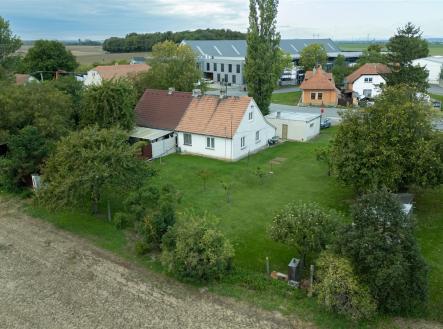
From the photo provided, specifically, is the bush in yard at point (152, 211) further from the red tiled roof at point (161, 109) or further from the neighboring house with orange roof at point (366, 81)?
the neighboring house with orange roof at point (366, 81)

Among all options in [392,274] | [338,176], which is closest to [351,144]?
[338,176]

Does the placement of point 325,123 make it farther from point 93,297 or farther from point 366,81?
point 93,297

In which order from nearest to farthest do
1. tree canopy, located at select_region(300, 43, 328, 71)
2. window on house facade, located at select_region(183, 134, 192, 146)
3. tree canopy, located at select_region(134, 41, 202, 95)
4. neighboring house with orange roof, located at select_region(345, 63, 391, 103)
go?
window on house facade, located at select_region(183, 134, 192, 146), tree canopy, located at select_region(134, 41, 202, 95), neighboring house with orange roof, located at select_region(345, 63, 391, 103), tree canopy, located at select_region(300, 43, 328, 71)

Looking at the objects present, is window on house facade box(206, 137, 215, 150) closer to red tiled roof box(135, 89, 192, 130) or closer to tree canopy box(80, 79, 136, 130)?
red tiled roof box(135, 89, 192, 130)

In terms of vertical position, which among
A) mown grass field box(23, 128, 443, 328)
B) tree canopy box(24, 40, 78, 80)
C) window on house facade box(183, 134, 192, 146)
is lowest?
mown grass field box(23, 128, 443, 328)

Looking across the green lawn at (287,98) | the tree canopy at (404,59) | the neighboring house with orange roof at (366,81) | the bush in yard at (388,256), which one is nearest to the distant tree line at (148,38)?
the green lawn at (287,98)

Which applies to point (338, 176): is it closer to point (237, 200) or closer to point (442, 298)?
point (237, 200)

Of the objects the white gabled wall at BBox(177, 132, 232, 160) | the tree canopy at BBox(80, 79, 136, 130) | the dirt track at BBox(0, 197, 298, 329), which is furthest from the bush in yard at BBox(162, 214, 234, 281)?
the tree canopy at BBox(80, 79, 136, 130)
